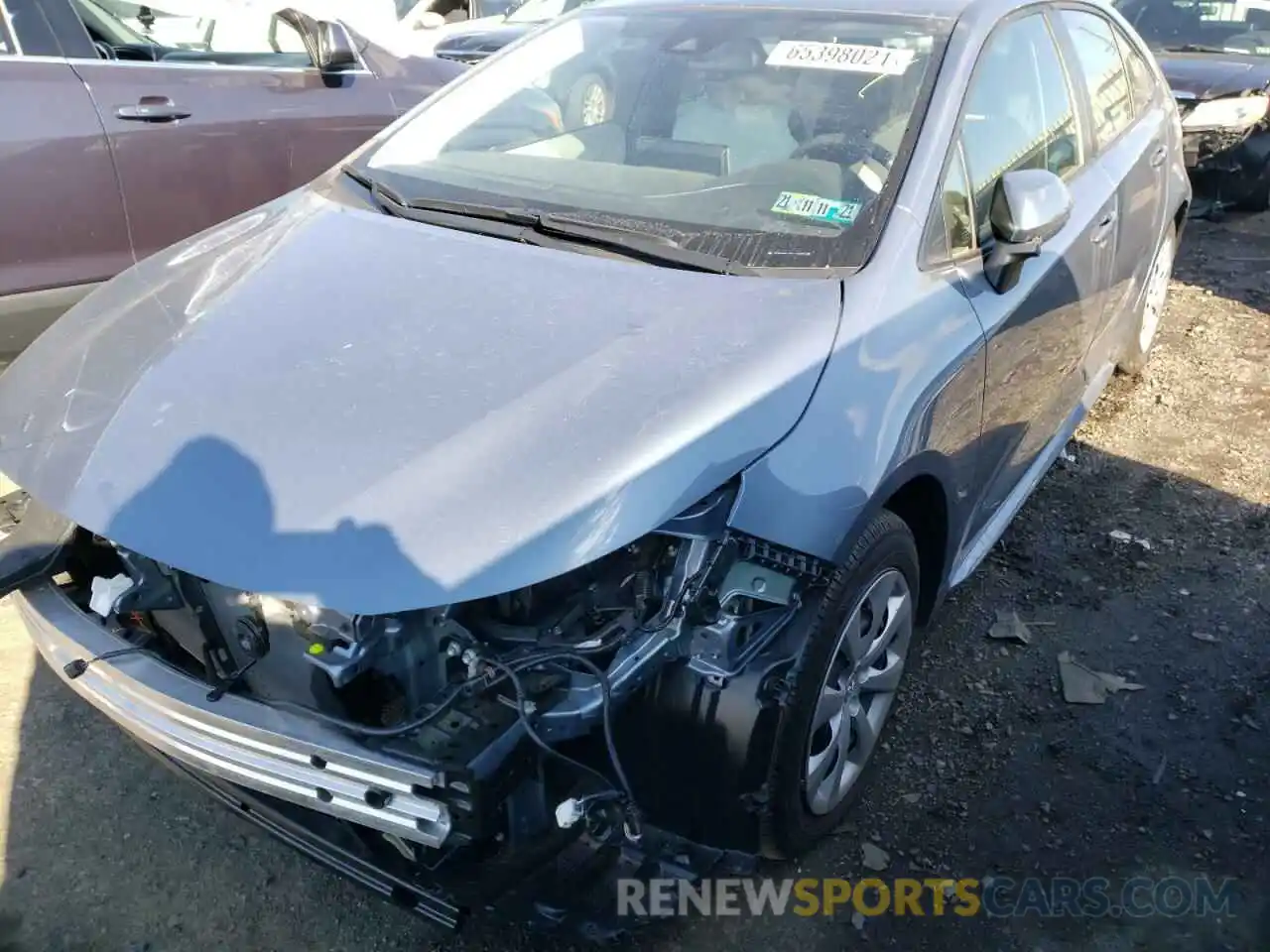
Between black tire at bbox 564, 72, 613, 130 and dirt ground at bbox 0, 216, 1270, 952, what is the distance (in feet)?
6.04

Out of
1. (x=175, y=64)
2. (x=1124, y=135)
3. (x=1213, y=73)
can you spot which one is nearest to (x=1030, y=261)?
(x=1124, y=135)

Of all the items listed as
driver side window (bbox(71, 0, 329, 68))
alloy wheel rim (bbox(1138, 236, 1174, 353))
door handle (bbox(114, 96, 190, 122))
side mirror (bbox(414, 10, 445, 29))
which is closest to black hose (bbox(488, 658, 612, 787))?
door handle (bbox(114, 96, 190, 122))

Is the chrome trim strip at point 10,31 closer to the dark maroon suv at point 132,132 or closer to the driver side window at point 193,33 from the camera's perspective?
the dark maroon suv at point 132,132

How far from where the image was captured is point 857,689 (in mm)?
2322

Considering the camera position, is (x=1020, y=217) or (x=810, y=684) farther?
(x=1020, y=217)

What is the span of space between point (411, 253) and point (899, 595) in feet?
4.54

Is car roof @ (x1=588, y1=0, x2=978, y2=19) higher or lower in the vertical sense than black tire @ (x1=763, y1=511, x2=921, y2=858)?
higher

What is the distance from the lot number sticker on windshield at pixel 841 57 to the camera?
8.48ft

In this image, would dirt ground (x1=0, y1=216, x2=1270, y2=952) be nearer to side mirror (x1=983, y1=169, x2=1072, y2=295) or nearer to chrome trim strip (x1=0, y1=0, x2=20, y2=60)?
side mirror (x1=983, y1=169, x2=1072, y2=295)

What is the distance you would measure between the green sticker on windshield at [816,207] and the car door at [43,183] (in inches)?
105

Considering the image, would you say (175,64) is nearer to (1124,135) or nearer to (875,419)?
(875,419)

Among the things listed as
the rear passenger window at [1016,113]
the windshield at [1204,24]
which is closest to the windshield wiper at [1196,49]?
the windshield at [1204,24]

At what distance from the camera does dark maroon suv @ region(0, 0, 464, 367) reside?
3.61m

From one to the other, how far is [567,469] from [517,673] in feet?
1.20
